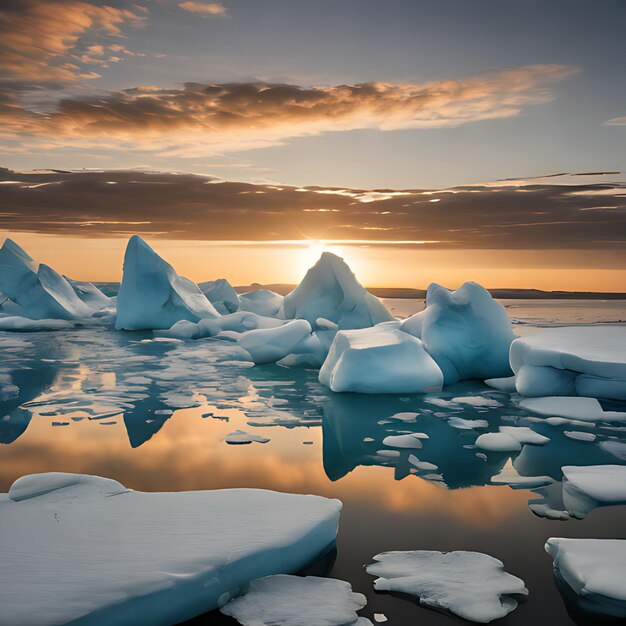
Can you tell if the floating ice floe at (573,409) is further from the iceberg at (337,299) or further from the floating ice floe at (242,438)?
the iceberg at (337,299)

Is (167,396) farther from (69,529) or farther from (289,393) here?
(69,529)

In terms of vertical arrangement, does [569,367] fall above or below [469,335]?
below

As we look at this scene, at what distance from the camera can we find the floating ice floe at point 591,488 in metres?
3.53

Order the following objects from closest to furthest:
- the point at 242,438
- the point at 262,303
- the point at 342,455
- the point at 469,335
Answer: the point at 342,455 < the point at 242,438 < the point at 469,335 < the point at 262,303

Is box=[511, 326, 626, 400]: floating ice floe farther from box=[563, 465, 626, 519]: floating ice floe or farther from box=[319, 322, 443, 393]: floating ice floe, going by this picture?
box=[563, 465, 626, 519]: floating ice floe

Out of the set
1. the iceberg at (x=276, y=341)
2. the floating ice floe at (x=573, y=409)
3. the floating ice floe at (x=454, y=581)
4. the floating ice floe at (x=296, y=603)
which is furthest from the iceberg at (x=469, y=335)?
the floating ice floe at (x=296, y=603)

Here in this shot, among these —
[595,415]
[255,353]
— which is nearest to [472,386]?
[595,415]

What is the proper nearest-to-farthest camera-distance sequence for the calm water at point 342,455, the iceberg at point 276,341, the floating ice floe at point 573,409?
the calm water at point 342,455, the floating ice floe at point 573,409, the iceberg at point 276,341

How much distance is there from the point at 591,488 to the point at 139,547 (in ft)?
9.23

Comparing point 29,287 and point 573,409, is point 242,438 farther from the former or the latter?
point 29,287

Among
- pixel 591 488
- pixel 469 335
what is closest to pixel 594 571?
pixel 591 488

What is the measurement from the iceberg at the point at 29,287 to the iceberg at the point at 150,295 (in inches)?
111

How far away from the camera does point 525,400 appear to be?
22.4 feet

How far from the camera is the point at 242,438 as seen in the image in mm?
5027
